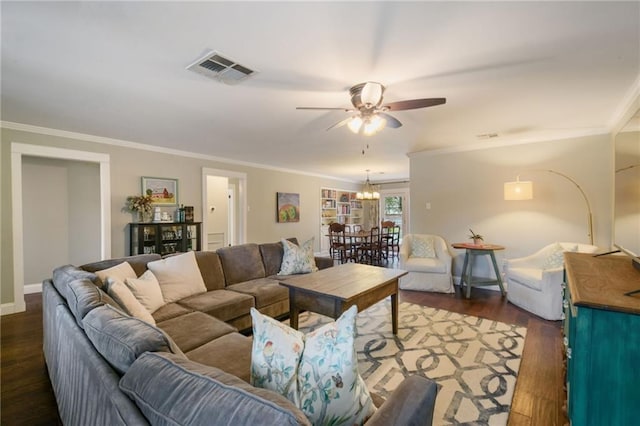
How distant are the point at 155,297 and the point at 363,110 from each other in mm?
2333

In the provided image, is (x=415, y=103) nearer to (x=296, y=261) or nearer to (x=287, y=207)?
(x=296, y=261)

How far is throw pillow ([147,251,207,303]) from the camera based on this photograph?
254 centimetres

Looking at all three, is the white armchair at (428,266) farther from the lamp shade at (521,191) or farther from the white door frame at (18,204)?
the white door frame at (18,204)

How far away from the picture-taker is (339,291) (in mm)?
2338

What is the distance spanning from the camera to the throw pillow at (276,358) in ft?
2.99

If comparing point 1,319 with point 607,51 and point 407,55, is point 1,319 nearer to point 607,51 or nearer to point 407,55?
point 407,55

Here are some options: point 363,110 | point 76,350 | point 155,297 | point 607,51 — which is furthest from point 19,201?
point 607,51

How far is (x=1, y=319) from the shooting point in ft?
10.9

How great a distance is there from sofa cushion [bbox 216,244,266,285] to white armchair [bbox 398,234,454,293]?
7.65 ft

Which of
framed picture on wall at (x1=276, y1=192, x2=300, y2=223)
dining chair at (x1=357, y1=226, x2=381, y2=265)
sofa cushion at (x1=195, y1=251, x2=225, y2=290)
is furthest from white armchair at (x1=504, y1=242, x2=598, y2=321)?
framed picture on wall at (x1=276, y1=192, x2=300, y2=223)

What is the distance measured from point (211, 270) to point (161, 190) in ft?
7.98

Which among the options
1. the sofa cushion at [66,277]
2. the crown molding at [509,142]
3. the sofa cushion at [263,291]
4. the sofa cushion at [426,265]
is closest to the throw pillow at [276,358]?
the sofa cushion at [66,277]


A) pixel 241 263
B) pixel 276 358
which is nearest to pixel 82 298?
pixel 276 358

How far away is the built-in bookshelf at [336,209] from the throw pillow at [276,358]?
7307 millimetres
